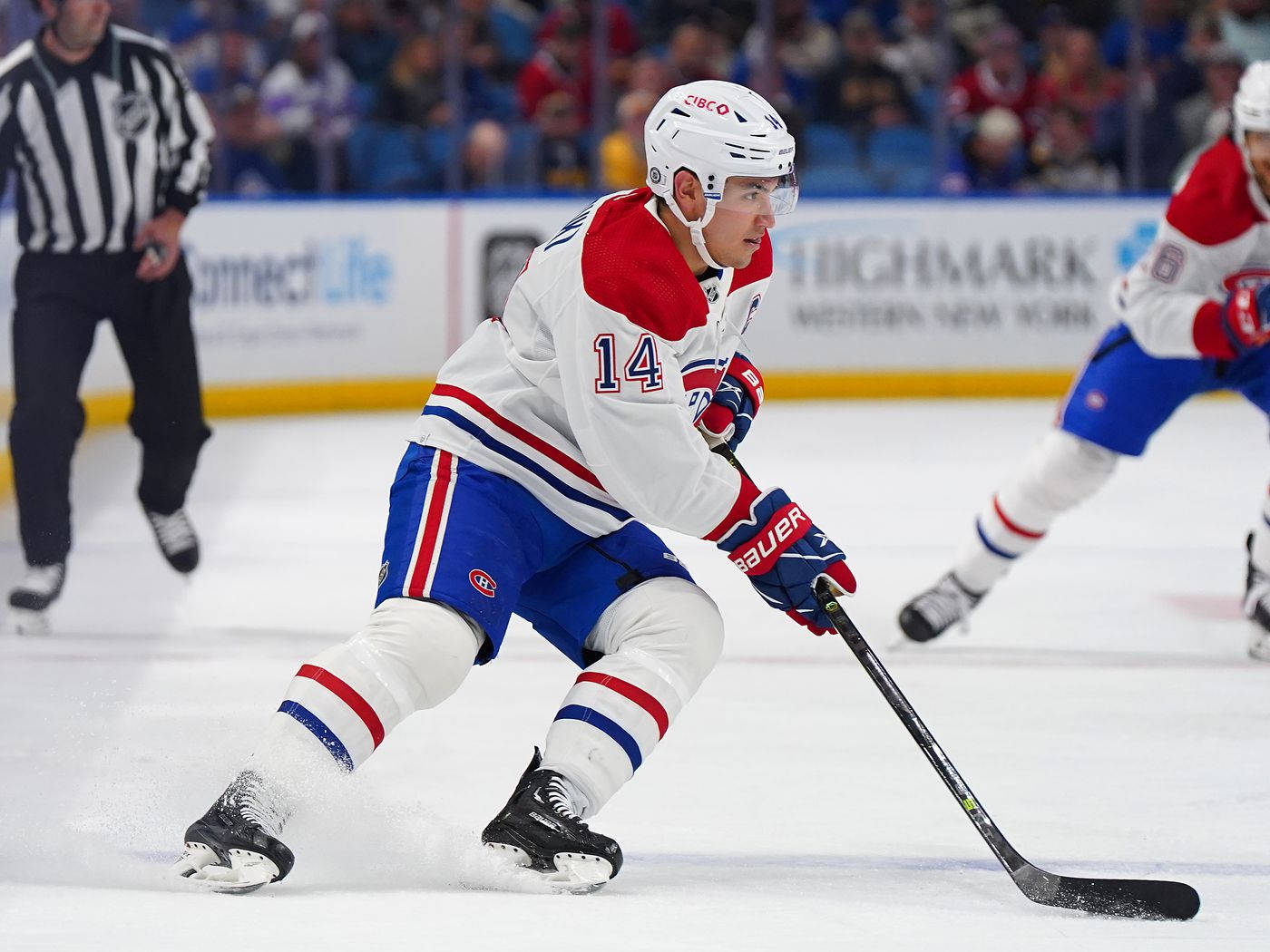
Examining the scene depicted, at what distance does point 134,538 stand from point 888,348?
12.6 ft

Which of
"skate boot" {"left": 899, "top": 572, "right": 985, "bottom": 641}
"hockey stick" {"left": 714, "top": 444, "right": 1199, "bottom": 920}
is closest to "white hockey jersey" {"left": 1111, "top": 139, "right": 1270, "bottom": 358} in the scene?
"skate boot" {"left": 899, "top": 572, "right": 985, "bottom": 641}

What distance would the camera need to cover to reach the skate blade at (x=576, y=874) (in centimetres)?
247

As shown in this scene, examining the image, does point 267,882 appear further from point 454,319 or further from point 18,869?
point 454,319

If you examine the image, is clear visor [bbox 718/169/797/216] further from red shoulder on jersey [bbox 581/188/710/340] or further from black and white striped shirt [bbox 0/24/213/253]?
black and white striped shirt [bbox 0/24/213/253]

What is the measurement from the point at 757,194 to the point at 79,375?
7.67ft

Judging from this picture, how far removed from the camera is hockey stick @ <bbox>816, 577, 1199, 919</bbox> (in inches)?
96.0

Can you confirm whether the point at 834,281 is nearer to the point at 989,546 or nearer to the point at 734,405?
the point at 989,546

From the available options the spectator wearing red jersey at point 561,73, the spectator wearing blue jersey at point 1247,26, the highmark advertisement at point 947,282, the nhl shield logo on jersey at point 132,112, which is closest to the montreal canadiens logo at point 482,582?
the nhl shield logo on jersey at point 132,112

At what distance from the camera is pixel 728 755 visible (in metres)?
3.38

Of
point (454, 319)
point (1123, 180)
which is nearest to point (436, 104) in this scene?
point (454, 319)

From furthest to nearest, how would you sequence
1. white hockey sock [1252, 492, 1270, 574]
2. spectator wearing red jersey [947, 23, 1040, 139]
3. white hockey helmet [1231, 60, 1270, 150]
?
spectator wearing red jersey [947, 23, 1040, 139], white hockey sock [1252, 492, 1270, 574], white hockey helmet [1231, 60, 1270, 150]

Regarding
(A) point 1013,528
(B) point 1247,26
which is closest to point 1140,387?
(A) point 1013,528

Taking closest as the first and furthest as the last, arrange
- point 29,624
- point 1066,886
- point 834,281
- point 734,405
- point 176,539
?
point 1066,886, point 734,405, point 29,624, point 176,539, point 834,281

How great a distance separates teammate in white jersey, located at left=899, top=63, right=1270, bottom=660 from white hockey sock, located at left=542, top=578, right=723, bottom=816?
172 cm
